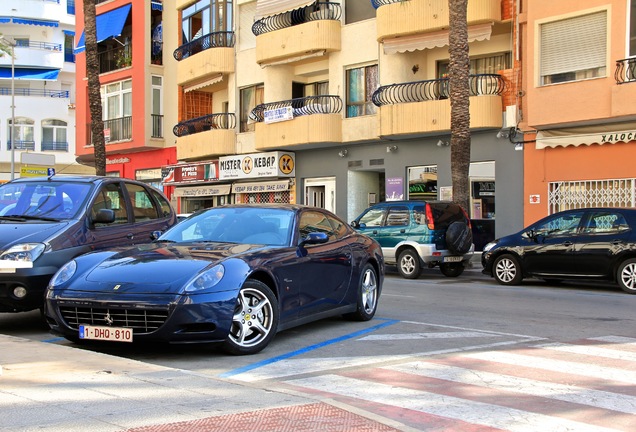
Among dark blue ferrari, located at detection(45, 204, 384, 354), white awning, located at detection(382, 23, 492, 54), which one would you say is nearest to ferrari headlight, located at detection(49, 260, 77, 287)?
dark blue ferrari, located at detection(45, 204, 384, 354)

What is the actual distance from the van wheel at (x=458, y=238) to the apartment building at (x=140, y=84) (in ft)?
70.0

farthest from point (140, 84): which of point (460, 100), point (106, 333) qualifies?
point (106, 333)

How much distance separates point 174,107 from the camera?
36.2 metres

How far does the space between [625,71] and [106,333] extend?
1598 centimetres

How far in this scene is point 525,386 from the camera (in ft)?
21.1

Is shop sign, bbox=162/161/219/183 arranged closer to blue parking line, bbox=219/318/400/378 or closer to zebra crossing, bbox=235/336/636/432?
blue parking line, bbox=219/318/400/378

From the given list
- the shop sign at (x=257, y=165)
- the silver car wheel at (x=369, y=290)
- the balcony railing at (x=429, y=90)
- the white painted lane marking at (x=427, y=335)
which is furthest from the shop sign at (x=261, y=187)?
the white painted lane marking at (x=427, y=335)

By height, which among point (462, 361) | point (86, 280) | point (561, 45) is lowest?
point (462, 361)

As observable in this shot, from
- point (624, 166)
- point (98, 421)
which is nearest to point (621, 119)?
point (624, 166)

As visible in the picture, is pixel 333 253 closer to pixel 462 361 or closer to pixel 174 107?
pixel 462 361

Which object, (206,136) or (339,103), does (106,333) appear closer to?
(339,103)

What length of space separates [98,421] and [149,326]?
7.95 ft

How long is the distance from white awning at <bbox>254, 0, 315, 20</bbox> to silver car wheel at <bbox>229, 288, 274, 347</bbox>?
71.6 feet

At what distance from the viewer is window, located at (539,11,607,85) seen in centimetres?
1994
